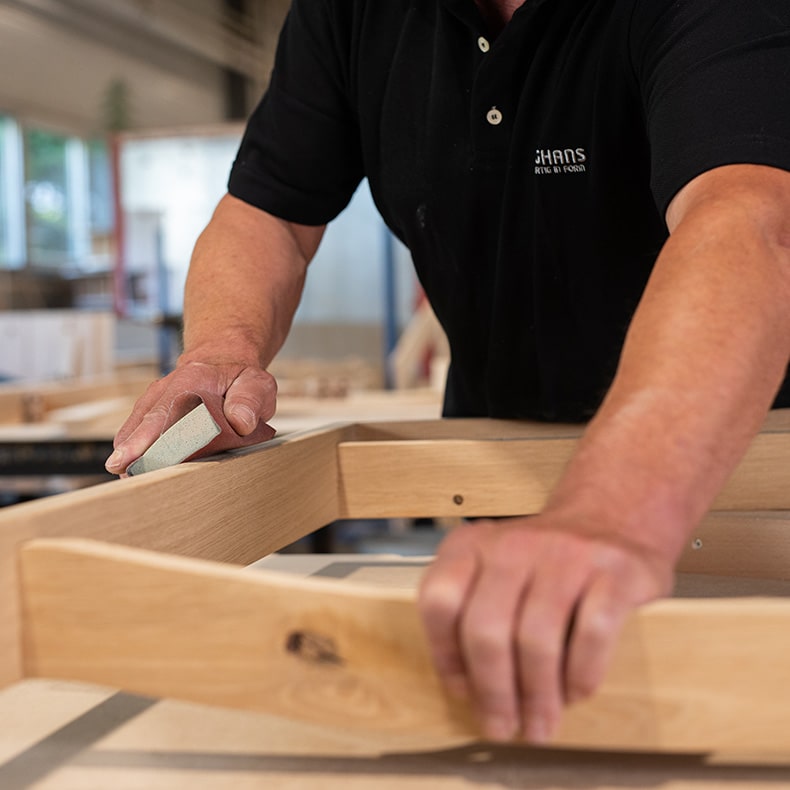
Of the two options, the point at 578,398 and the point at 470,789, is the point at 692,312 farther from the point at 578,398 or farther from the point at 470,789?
the point at 578,398

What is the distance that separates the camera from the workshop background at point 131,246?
3148 mm

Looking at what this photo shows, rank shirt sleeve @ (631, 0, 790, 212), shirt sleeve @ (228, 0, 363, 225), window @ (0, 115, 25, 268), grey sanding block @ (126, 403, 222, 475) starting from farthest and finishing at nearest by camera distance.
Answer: window @ (0, 115, 25, 268)
shirt sleeve @ (228, 0, 363, 225)
grey sanding block @ (126, 403, 222, 475)
shirt sleeve @ (631, 0, 790, 212)

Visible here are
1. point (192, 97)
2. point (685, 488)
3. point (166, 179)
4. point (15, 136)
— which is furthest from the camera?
point (192, 97)

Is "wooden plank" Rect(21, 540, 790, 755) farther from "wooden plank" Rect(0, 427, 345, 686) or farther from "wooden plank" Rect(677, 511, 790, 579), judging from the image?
"wooden plank" Rect(677, 511, 790, 579)

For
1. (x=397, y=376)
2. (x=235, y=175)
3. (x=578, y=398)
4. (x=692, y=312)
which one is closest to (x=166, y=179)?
(x=397, y=376)

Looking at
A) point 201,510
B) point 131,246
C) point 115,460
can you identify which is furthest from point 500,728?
point 131,246

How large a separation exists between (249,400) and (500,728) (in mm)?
580

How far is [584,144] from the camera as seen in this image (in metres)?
1.14

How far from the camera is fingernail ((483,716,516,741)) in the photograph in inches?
20.1

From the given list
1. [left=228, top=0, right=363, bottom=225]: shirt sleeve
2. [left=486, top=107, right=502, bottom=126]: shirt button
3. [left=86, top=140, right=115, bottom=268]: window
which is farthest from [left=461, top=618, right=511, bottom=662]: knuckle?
[left=86, top=140, right=115, bottom=268]: window

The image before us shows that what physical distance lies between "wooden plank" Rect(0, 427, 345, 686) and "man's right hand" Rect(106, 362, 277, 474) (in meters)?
0.04

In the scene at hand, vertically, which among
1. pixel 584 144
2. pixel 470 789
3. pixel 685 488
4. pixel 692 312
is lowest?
pixel 470 789

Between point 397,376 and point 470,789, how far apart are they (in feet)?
11.0

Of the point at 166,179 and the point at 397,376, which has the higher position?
the point at 166,179
